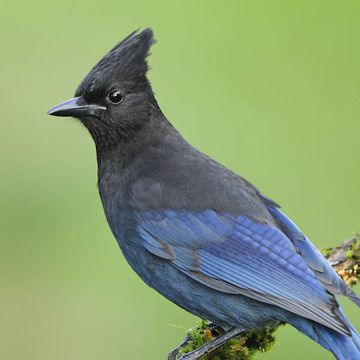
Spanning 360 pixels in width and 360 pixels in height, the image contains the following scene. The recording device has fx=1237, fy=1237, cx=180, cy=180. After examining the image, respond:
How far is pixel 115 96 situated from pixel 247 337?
4.85 feet

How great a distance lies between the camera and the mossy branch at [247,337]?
6.30 meters

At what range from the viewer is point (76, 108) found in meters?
6.65

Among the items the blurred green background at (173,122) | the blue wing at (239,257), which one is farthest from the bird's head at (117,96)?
the blue wing at (239,257)

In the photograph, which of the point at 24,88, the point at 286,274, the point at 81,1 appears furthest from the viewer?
the point at 81,1

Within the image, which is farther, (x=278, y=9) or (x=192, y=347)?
(x=278, y=9)

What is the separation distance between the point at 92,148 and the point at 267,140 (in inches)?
54.8

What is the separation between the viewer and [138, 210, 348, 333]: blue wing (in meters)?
6.06

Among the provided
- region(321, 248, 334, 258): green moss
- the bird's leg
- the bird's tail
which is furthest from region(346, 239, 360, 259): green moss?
the bird's leg

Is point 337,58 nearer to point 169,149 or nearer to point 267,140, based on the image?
point 267,140

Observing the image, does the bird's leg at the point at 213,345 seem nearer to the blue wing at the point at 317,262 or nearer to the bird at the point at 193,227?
the bird at the point at 193,227

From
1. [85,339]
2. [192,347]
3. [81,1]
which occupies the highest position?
[81,1]

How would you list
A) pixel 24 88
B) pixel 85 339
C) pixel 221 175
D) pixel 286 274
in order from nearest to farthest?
pixel 286 274 < pixel 221 175 < pixel 85 339 < pixel 24 88

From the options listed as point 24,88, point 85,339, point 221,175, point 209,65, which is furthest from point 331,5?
point 221,175

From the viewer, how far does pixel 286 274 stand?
6152 millimetres
